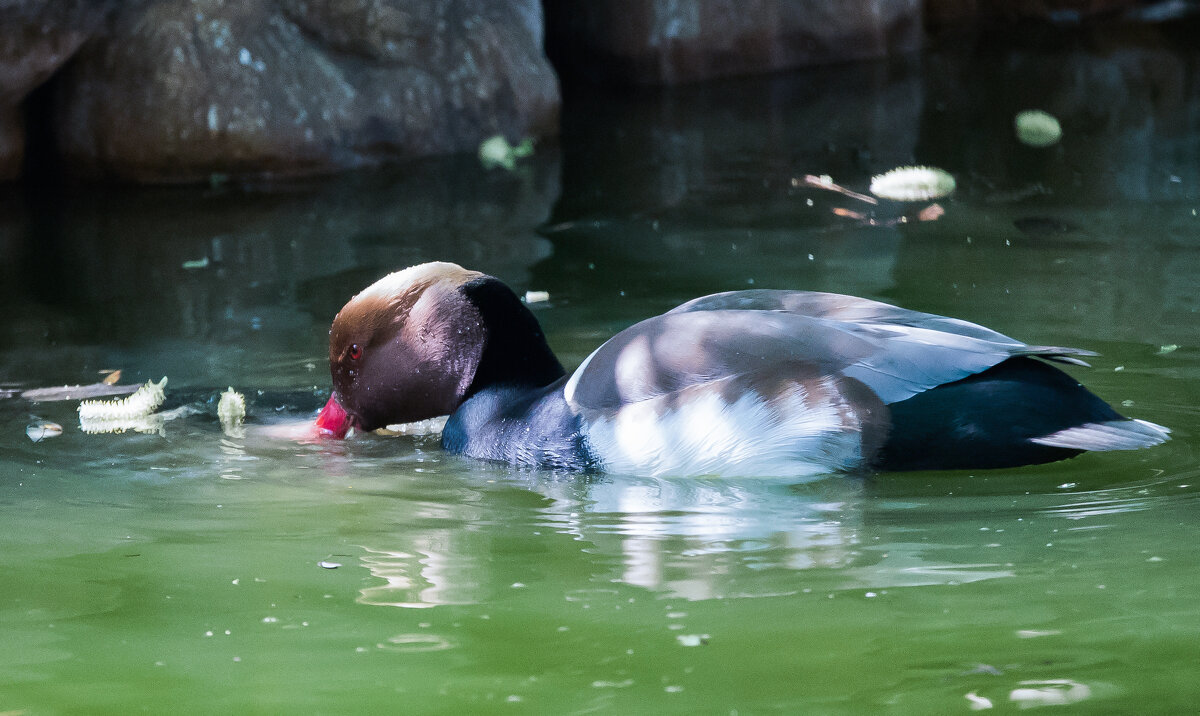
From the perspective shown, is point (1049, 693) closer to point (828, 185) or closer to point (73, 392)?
point (73, 392)

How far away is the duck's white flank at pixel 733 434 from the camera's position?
3.55 meters

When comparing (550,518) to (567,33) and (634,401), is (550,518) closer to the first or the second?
(634,401)

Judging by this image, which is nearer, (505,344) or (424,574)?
(424,574)

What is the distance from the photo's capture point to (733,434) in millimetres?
3619

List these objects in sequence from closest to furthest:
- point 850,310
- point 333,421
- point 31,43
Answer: point 850,310, point 333,421, point 31,43

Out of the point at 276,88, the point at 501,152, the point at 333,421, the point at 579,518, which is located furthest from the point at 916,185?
the point at 579,518

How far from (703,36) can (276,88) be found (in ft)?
12.9

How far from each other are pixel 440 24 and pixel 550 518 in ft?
19.7

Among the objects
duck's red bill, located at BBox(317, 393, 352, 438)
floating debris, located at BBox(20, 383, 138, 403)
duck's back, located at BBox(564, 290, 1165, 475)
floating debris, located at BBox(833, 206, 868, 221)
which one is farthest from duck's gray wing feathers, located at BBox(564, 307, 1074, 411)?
floating debris, located at BBox(833, 206, 868, 221)

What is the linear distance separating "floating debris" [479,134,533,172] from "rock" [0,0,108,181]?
7.24 ft

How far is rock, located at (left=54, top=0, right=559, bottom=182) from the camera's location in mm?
8172

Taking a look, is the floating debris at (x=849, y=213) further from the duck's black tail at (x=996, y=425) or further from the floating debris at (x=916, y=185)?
the duck's black tail at (x=996, y=425)

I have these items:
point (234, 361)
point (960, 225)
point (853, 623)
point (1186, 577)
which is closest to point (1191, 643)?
point (1186, 577)

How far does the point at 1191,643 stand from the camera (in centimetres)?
256
